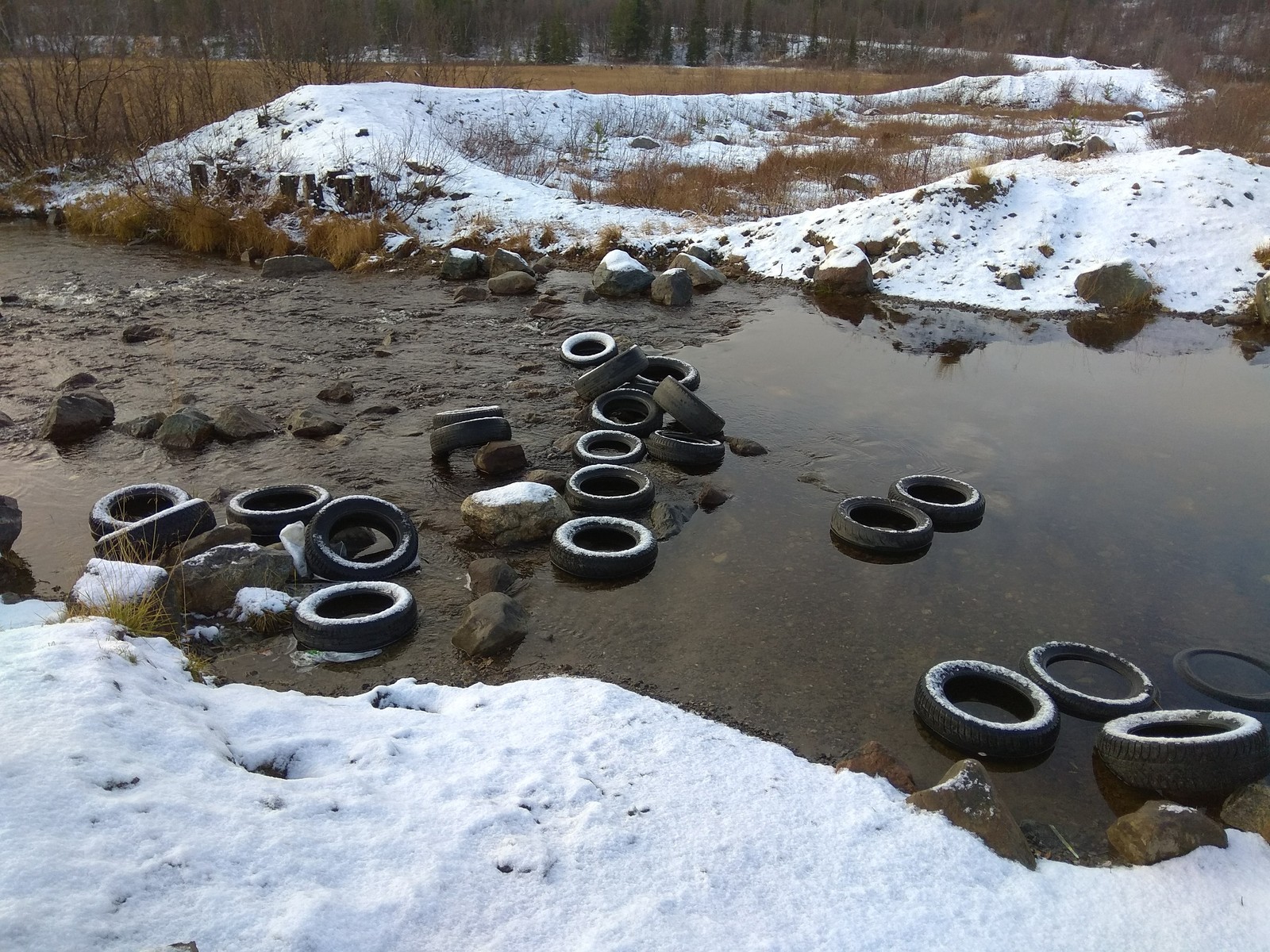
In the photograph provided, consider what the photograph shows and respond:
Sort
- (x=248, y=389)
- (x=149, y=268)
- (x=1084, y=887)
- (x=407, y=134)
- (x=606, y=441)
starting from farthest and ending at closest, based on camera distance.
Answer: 1. (x=407, y=134)
2. (x=149, y=268)
3. (x=248, y=389)
4. (x=606, y=441)
5. (x=1084, y=887)

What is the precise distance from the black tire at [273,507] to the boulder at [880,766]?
457 centimetres

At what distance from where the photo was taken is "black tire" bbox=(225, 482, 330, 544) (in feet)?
21.9

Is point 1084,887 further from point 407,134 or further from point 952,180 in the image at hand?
point 407,134

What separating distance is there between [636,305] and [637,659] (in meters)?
9.42

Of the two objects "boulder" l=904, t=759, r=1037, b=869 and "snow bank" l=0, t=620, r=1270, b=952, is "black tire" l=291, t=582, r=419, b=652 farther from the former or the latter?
"boulder" l=904, t=759, r=1037, b=869

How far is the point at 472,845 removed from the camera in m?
3.36

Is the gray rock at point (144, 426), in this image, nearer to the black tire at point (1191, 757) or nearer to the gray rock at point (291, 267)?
the gray rock at point (291, 267)

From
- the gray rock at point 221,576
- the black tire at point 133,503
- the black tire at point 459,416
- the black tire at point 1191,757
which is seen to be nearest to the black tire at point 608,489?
the black tire at point 459,416

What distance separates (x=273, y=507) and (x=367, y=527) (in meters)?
0.98

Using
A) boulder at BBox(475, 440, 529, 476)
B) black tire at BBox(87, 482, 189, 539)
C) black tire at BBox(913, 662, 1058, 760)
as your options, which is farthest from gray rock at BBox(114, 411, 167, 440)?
black tire at BBox(913, 662, 1058, 760)

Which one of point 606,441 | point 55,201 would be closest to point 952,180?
point 606,441

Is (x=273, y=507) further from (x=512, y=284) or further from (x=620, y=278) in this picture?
(x=620, y=278)

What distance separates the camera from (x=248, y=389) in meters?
10.1

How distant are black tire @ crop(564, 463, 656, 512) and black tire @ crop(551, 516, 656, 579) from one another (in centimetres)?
17
